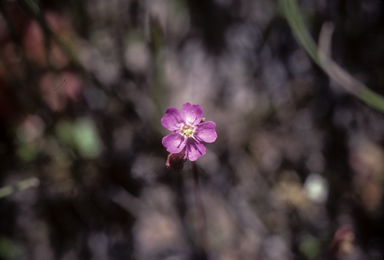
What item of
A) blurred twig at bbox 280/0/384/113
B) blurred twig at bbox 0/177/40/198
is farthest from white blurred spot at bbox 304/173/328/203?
blurred twig at bbox 0/177/40/198

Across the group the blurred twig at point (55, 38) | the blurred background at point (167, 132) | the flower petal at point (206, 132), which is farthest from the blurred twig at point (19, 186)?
the flower petal at point (206, 132)

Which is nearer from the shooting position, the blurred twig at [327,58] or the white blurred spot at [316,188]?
the blurred twig at [327,58]

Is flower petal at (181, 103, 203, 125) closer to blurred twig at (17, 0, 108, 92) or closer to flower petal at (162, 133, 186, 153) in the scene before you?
flower petal at (162, 133, 186, 153)

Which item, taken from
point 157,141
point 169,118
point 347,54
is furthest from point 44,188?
point 347,54

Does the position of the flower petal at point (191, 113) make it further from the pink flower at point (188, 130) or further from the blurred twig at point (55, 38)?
the blurred twig at point (55, 38)

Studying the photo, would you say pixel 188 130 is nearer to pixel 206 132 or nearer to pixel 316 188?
pixel 206 132

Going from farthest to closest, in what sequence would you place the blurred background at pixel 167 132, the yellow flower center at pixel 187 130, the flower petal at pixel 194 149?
the blurred background at pixel 167 132
the yellow flower center at pixel 187 130
the flower petal at pixel 194 149

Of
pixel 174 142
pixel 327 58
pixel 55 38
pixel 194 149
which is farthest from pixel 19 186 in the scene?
pixel 327 58
